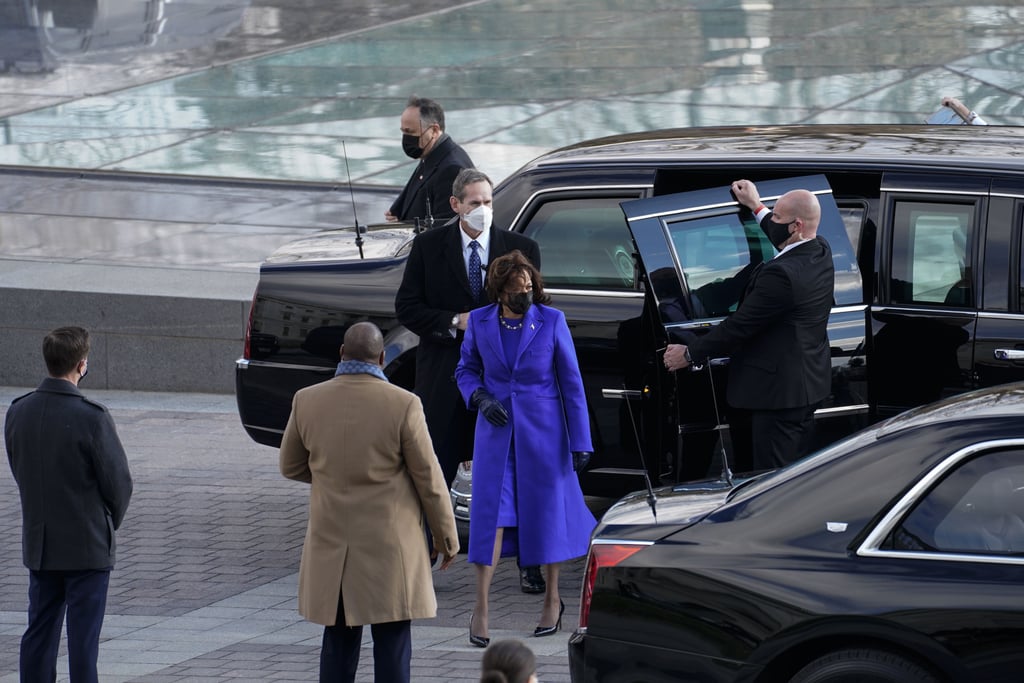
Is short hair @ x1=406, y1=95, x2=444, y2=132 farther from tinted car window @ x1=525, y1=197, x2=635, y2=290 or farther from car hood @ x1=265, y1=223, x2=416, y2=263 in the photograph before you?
tinted car window @ x1=525, y1=197, x2=635, y2=290

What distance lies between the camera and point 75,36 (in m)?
25.5

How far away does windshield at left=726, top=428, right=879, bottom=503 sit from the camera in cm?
536

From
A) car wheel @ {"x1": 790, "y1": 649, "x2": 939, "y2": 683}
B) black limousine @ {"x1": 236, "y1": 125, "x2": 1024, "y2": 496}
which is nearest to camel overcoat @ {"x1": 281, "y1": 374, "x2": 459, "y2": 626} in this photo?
car wheel @ {"x1": 790, "y1": 649, "x2": 939, "y2": 683}

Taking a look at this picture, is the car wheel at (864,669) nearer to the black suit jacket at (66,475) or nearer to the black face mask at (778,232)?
the black suit jacket at (66,475)

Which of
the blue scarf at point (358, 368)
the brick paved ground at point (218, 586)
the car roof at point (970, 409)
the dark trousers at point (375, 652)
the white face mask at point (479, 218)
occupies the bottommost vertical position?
the brick paved ground at point (218, 586)

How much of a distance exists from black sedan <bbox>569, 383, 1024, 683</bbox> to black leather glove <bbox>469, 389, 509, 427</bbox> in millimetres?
1823

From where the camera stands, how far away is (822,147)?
26.8 ft

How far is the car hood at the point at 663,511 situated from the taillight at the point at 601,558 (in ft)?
0.15

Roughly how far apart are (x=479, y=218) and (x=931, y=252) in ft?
6.98

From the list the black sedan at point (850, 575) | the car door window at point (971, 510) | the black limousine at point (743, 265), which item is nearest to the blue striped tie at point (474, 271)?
the black limousine at point (743, 265)

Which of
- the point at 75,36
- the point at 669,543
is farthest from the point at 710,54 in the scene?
the point at 669,543

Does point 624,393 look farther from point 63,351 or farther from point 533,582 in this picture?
point 63,351

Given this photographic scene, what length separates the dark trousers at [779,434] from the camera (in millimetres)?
7504

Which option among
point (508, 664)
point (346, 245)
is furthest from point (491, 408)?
point (508, 664)
